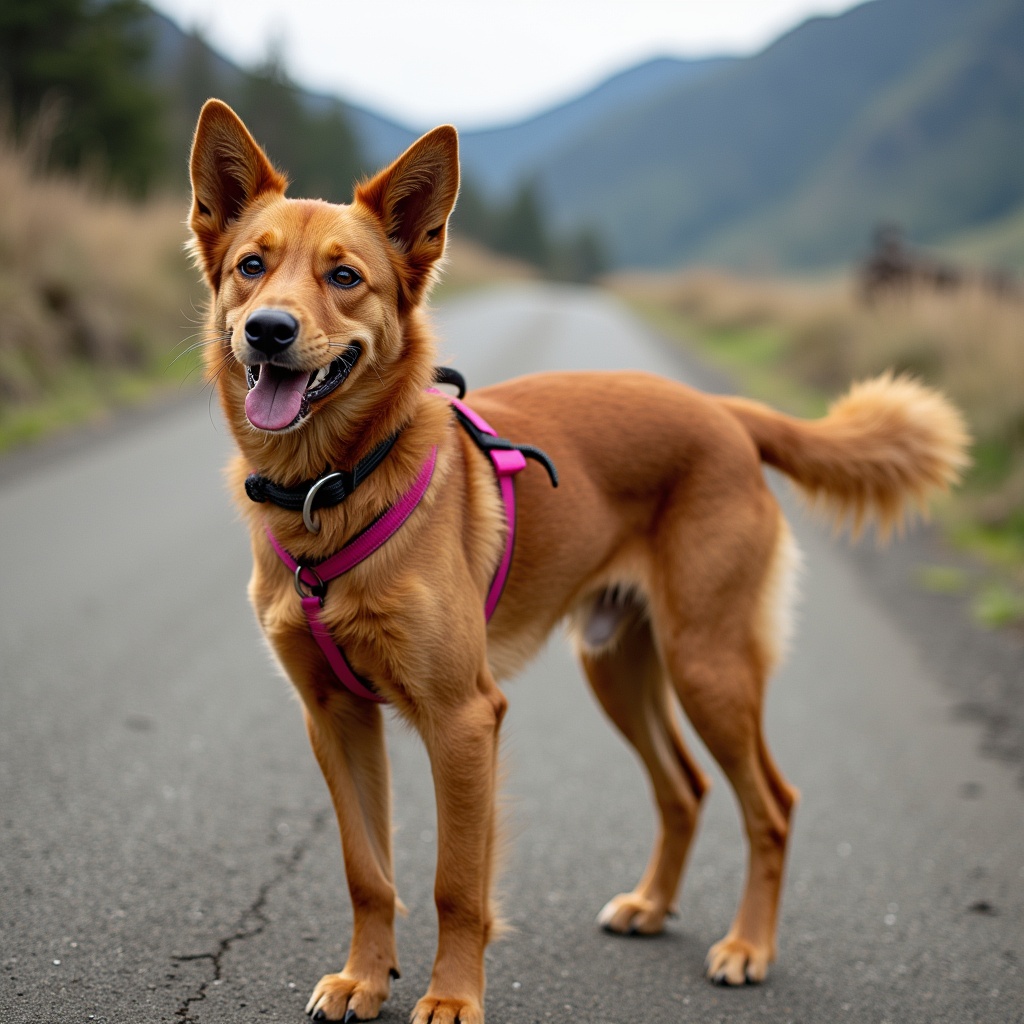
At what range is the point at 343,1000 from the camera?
2.66 m

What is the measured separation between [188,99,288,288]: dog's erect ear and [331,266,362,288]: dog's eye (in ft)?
1.27

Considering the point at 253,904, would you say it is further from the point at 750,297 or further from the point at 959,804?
the point at 750,297

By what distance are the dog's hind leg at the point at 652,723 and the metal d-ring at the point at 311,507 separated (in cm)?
→ 123

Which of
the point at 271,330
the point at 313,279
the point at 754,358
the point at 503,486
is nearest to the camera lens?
the point at 271,330

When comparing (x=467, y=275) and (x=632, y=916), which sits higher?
(x=632, y=916)

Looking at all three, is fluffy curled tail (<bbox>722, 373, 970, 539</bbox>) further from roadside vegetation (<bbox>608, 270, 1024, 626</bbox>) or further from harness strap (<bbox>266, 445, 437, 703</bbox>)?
roadside vegetation (<bbox>608, 270, 1024, 626</bbox>)

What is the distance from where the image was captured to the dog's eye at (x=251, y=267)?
2777 mm

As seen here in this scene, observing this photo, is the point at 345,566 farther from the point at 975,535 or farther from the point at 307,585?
the point at 975,535

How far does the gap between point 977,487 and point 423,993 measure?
734 centimetres

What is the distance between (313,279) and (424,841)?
1.97 m

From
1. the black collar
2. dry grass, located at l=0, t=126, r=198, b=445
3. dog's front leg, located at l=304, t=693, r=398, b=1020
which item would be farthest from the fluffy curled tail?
dry grass, located at l=0, t=126, r=198, b=445

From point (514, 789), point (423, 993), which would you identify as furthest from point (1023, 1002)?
point (514, 789)

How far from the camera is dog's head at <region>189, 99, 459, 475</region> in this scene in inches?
102

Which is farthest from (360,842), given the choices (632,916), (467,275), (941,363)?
(467,275)
